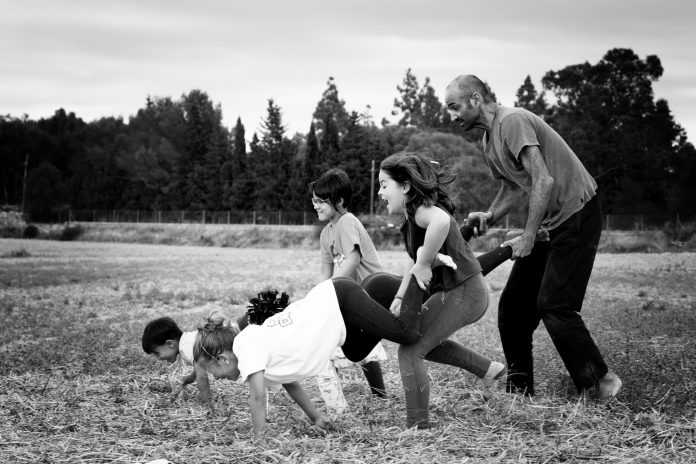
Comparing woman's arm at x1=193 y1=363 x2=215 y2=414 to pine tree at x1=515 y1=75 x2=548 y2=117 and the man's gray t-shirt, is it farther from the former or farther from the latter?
pine tree at x1=515 y1=75 x2=548 y2=117

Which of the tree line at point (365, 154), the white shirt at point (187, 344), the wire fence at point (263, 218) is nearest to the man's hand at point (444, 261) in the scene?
the white shirt at point (187, 344)

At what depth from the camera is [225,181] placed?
278 ft

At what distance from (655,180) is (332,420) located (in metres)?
64.3

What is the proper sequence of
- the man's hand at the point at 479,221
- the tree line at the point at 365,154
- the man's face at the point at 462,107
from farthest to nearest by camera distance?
the tree line at the point at 365,154, the man's hand at the point at 479,221, the man's face at the point at 462,107

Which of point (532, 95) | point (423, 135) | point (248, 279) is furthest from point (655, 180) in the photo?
point (248, 279)

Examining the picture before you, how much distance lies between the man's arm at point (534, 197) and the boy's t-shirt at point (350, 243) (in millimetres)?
1284

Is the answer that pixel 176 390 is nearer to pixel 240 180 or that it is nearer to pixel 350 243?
pixel 350 243

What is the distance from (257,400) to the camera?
462 centimetres

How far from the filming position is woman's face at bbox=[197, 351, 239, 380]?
483cm

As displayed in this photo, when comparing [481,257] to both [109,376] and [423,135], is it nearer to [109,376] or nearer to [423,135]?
[109,376]

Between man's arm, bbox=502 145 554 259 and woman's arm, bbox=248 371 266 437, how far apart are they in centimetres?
206

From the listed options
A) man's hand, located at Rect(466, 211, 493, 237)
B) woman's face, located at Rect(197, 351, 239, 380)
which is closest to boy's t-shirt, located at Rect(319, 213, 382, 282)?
man's hand, located at Rect(466, 211, 493, 237)

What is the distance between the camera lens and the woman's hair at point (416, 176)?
5.03 meters

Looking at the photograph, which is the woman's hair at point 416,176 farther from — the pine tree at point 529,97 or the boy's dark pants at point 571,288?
the pine tree at point 529,97
